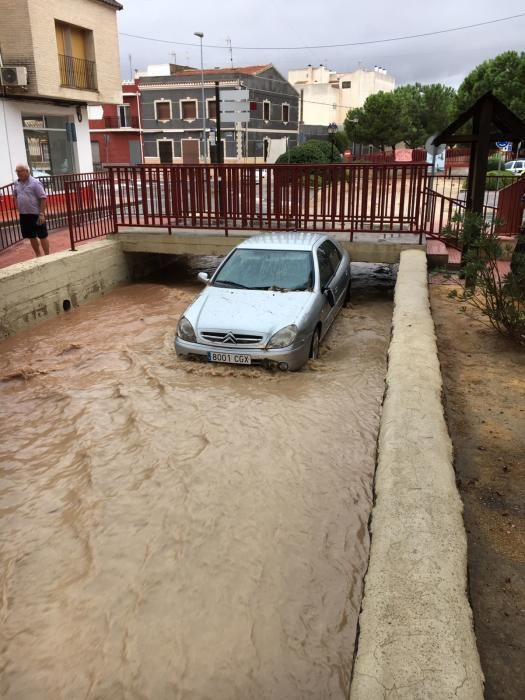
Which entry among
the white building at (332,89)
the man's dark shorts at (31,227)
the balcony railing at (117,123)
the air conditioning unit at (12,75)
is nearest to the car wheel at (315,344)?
the man's dark shorts at (31,227)

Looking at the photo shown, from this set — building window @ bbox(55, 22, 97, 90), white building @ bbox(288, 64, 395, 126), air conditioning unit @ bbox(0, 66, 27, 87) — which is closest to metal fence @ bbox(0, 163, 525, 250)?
air conditioning unit @ bbox(0, 66, 27, 87)

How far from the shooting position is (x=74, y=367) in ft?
25.7

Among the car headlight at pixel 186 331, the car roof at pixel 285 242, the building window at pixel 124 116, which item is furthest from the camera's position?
the building window at pixel 124 116

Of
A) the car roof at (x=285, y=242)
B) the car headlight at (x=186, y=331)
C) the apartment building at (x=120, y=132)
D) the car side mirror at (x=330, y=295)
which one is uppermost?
the apartment building at (x=120, y=132)

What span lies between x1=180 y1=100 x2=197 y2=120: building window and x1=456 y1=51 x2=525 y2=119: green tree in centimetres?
2305

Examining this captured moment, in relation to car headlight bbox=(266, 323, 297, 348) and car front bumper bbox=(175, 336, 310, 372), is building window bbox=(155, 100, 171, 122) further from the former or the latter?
car headlight bbox=(266, 323, 297, 348)

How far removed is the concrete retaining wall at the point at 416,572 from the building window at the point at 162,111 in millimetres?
55164

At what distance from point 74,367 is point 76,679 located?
519 centimetres

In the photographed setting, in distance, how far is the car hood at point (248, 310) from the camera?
6.94 m

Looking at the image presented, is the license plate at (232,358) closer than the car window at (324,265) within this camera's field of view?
Yes

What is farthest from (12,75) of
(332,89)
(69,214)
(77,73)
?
(332,89)

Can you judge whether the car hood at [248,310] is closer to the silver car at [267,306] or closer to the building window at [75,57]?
the silver car at [267,306]

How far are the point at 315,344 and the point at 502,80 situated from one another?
41.0 meters

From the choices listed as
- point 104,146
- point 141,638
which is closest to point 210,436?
point 141,638
